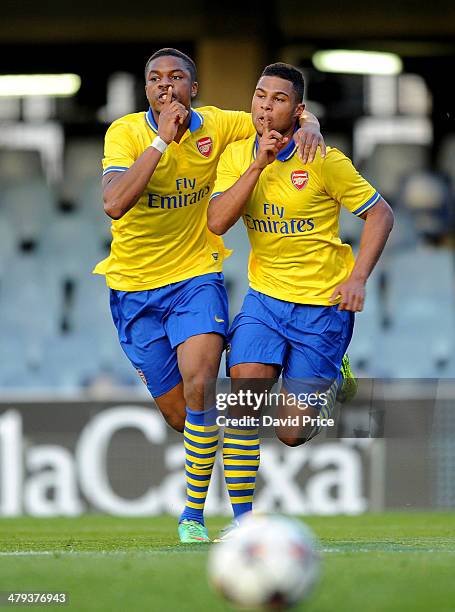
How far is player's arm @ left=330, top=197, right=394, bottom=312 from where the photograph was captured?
19.0 ft

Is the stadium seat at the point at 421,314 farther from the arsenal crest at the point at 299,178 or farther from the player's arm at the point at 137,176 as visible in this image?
the player's arm at the point at 137,176

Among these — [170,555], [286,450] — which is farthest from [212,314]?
[286,450]

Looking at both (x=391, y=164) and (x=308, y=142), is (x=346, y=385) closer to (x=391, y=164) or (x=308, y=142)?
(x=308, y=142)

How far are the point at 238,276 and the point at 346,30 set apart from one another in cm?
246

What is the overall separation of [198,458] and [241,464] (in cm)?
21

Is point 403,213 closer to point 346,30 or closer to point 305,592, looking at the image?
point 346,30

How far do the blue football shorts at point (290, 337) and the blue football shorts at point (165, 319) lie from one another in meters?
0.12

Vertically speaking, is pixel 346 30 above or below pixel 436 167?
above

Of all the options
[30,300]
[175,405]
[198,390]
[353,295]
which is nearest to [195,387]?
[198,390]

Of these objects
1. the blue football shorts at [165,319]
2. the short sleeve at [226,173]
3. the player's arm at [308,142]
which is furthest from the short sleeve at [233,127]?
the blue football shorts at [165,319]

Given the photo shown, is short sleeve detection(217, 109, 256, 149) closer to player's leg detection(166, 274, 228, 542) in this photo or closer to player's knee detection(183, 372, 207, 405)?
player's leg detection(166, 274, 228, 542)

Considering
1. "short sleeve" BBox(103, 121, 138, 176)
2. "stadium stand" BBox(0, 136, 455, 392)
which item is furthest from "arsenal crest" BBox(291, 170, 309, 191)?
"stadium stand" BBox(0, 136, 455, 392)

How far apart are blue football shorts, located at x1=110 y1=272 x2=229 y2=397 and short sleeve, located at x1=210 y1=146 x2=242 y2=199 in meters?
0.47

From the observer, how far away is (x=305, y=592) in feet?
11.4
